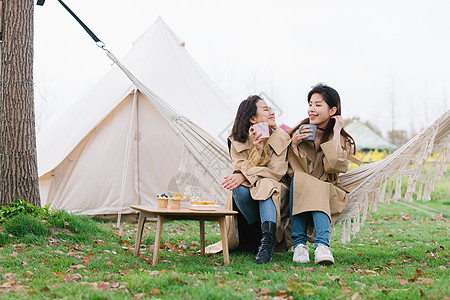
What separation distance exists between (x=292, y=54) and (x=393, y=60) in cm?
789

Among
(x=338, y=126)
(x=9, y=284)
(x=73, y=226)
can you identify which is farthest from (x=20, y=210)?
(x=338, y=126)

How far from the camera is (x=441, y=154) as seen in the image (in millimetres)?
3031

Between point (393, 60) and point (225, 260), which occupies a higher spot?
point (393, 60)

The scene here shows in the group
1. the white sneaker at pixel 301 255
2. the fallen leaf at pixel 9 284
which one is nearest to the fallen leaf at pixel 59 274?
the fallen leaf at pixel 9 284

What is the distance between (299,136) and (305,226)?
57cm

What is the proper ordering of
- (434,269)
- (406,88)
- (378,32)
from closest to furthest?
(434,269), (378,32), (406,88)

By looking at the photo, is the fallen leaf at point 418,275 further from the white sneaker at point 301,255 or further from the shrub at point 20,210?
the shrub at point 20,210

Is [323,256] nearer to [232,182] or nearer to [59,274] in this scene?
[232,182]

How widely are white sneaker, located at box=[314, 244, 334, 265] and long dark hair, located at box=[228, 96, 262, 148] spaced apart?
0.90 m

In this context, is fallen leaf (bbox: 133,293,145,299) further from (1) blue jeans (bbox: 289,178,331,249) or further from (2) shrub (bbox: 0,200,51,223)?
(2) shrub (bbox: 0,200,51,223)

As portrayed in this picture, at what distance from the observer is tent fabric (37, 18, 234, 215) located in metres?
5.05

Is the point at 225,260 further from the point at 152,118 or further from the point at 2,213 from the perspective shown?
the point at 152,118

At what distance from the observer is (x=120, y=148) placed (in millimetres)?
5188

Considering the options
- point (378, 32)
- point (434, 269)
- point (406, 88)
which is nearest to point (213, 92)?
point (434, 269)
